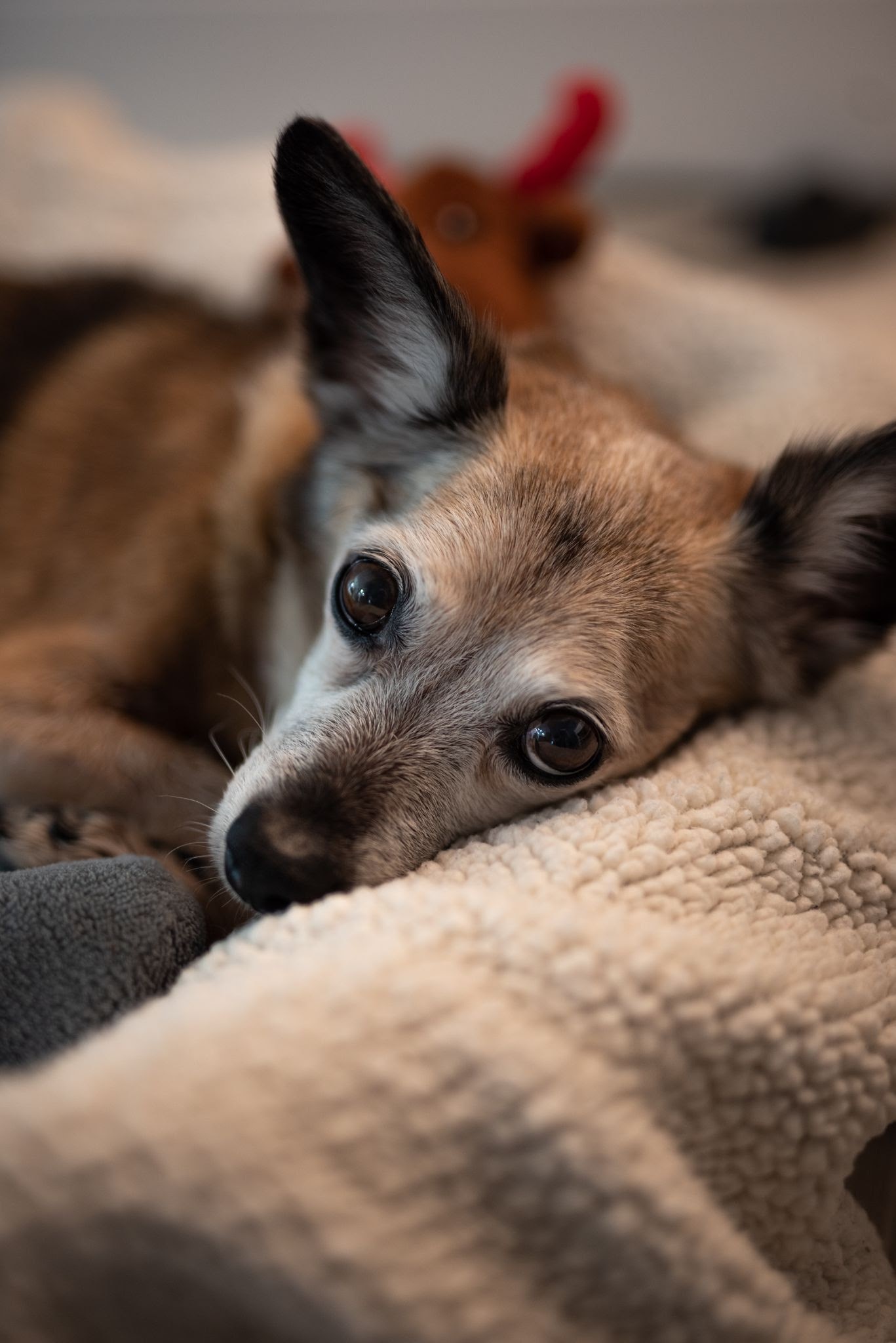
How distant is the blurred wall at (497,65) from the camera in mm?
3641

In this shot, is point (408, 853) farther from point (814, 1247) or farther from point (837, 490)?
point (837, 490)

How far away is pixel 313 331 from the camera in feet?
4.62

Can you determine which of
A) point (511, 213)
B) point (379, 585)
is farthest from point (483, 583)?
point (511, 213)

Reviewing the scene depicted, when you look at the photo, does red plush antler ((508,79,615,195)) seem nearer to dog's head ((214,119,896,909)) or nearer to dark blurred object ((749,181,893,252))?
dog's head ((214,119,896,909))

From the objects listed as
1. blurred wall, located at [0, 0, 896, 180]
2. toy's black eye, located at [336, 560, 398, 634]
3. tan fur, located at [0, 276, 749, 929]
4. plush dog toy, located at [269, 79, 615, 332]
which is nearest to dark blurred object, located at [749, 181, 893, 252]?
blurred wall, located at [0, 0, 896, 180]

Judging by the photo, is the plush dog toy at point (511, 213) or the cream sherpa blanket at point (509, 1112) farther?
the plush dog toy at point (511, 213)

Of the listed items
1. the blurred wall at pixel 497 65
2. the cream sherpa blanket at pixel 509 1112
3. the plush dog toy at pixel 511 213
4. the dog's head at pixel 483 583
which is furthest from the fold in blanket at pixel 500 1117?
the blurred wall at pixel 497 65

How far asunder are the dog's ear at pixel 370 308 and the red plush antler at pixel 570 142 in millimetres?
1003

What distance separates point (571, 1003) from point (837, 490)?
0.80 metres

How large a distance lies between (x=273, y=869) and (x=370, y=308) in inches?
31.8

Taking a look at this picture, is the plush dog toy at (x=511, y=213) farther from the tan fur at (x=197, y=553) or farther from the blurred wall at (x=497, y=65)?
the blurred wall at (x=497, y=65)

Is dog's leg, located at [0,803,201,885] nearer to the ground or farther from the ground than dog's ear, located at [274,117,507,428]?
nearer to the ground

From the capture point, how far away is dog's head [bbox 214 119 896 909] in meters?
1.09

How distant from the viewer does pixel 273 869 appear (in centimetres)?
100
